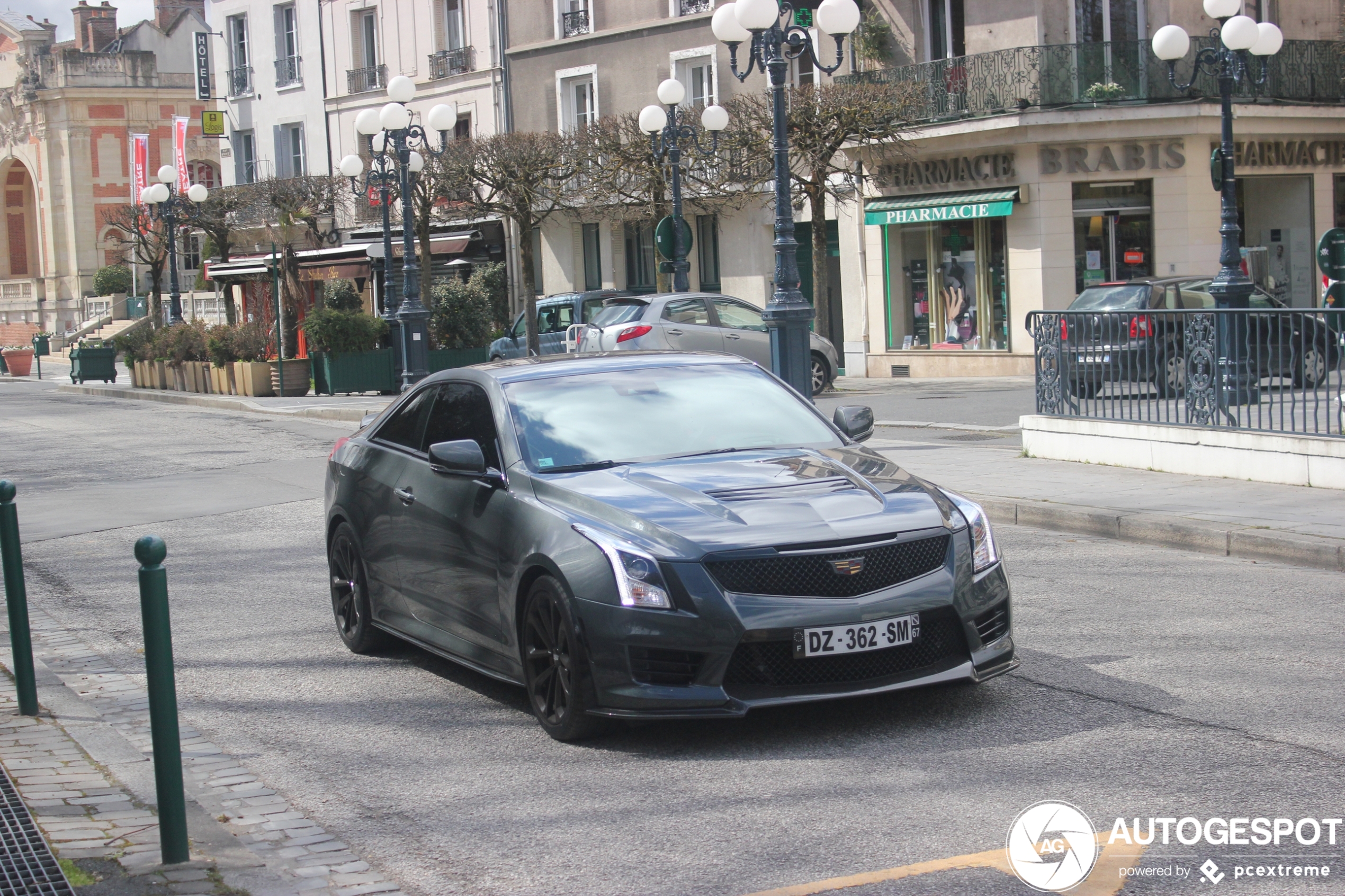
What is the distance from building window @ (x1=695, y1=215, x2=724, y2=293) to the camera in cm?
3512

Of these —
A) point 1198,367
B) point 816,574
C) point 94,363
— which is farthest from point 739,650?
point 94,363

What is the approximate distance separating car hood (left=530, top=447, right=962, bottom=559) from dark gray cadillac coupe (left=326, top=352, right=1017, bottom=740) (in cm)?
1

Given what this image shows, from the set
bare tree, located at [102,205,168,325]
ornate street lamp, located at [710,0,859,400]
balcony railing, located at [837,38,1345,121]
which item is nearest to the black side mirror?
ornate street lamp, located at [710,0,859,400]

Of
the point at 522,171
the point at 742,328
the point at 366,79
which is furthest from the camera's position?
the point at 366,79

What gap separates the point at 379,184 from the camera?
92.4ft

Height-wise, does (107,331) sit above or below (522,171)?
below

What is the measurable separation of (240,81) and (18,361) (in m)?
12.1

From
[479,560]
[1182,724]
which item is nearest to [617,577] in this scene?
[479,560]

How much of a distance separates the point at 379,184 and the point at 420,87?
47.7 feet

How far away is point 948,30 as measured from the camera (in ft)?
94.9

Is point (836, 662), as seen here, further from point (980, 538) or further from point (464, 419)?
point (464, 419)

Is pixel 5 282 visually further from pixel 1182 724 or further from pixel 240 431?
pixel 1182 724

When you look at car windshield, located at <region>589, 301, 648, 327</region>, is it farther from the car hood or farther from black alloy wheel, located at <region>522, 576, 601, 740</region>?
black alloy wheel, located at <region>522, 576, 601, 740</region>

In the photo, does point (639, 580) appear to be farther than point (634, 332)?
No
